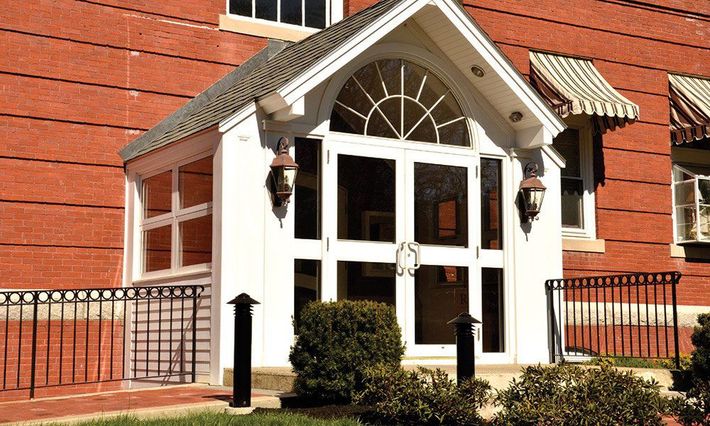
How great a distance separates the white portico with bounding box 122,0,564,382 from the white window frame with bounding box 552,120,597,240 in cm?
304

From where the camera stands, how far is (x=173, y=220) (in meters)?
12.1

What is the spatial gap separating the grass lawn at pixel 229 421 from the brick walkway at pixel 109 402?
647 millimetres

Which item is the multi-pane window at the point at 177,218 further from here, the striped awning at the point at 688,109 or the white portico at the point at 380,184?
the striped awning at the point at 688,109

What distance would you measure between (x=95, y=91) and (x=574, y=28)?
8.26 m

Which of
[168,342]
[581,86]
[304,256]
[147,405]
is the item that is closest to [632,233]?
[581,86]

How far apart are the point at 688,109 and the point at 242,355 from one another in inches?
424

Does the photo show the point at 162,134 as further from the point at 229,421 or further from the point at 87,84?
the point at 229,421

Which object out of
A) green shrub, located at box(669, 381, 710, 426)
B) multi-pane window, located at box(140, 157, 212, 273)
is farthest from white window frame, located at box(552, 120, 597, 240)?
green shrub, located at box(669, 381, 710, 426)

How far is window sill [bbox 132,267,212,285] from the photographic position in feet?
37.1

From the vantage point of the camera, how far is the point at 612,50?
16.9m

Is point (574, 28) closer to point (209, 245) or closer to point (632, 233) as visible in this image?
point (632, 233)

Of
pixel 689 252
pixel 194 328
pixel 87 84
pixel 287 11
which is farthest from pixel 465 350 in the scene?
pixel 689 252

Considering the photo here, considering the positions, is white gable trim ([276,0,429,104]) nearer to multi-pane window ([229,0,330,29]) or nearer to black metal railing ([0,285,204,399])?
black metal railing ([0,285,204,399])

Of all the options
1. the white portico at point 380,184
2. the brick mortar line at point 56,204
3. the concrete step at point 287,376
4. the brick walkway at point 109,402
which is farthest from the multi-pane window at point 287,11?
the brick walkway at point 109,402
